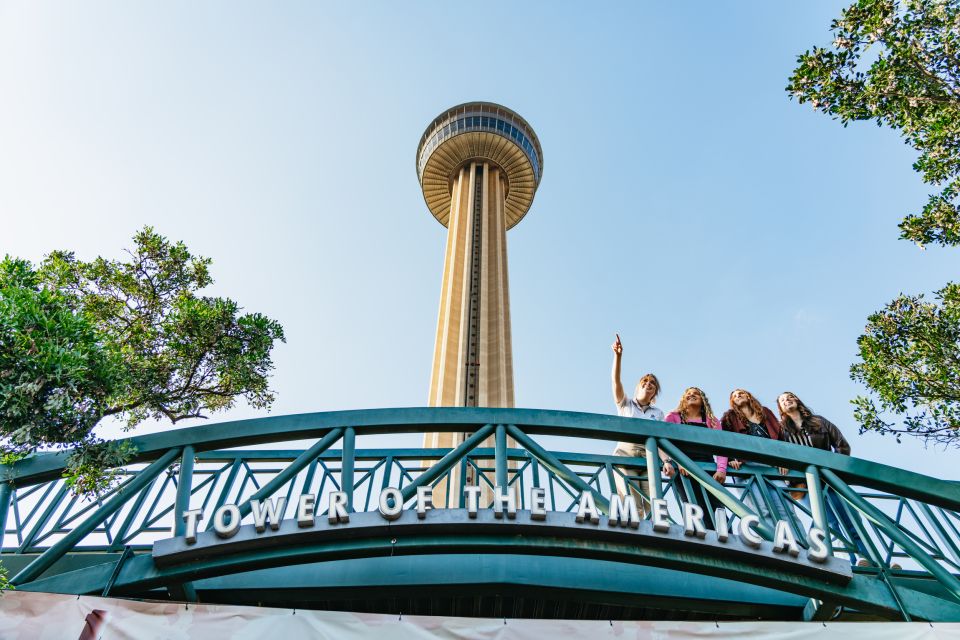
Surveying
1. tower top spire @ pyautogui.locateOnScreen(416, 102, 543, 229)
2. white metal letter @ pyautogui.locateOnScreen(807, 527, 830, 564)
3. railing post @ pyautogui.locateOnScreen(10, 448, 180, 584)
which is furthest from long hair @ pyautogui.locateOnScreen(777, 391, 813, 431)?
tower top spire @ pyautogui.locateOnScreen(416, 102, 543, 229)

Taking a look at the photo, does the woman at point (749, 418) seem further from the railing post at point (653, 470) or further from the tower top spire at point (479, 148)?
the tower top spire at point (479, 148)

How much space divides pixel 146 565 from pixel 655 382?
23.1 feet

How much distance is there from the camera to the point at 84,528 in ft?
25.2

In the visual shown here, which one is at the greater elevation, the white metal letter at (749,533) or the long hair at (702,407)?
the long hair at (702,407)

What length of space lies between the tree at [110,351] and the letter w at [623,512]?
5480mm

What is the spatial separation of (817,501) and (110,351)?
9.45 meters

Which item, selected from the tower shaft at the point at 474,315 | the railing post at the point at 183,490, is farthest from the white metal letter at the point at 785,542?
the tower shaft at the point at 474,315

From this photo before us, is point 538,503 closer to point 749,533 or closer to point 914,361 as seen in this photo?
point 749,533

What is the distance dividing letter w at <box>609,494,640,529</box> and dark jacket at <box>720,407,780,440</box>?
282 cm

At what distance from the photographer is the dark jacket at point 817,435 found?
32.5 feet

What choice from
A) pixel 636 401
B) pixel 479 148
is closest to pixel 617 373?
pixel 636 401

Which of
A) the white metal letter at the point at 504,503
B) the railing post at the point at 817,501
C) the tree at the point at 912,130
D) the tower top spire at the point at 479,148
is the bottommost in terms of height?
the white metal letter at the point at 504,503

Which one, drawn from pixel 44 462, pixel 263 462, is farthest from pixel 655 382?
pixel 44 462

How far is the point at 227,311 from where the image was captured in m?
13.0
